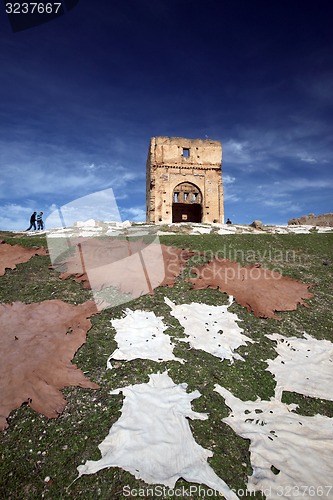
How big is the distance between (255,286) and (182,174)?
20.8 m

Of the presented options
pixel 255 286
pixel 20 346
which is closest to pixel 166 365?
pixel 20 346

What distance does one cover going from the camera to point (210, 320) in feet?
21.7

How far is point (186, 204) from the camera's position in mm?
36031

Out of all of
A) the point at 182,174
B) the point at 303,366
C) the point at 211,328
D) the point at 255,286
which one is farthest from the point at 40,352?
the point at 182,174

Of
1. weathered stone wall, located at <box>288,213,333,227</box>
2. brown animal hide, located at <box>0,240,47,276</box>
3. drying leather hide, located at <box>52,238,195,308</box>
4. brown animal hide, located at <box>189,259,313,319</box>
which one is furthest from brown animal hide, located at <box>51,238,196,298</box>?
weathered stone wall, located at <box>288,213,333,227</box>

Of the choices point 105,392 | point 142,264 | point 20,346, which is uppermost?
point 142,264

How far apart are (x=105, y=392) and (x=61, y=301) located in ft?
10.5

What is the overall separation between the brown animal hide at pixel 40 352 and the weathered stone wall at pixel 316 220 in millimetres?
25084

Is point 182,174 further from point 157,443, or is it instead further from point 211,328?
point 157,443

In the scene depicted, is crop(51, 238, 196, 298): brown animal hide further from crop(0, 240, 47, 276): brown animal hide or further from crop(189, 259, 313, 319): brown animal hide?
crop(0, 240, 47, 276): brown animal hide

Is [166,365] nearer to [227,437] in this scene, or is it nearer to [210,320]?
[227,437]

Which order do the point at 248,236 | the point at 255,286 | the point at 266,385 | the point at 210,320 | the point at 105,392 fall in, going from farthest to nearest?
the point at 248,236
the point at 255,286
the point at 210,320
the point at 266,385
the point at 105,392

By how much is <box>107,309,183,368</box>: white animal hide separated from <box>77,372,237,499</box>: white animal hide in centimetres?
80

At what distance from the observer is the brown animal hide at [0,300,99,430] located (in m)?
4.14
